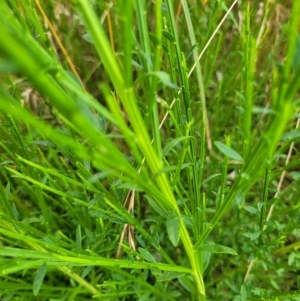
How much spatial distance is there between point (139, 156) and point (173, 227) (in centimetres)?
15

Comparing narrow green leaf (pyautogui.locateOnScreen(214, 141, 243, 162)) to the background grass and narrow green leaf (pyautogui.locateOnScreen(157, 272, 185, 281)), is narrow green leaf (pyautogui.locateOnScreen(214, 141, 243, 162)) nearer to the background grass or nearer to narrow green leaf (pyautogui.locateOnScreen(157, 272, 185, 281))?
the background grass

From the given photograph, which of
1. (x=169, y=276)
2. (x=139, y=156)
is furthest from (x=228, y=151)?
(x=169, y=276)

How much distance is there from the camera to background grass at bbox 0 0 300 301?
390mm

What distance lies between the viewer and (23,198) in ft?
4.59

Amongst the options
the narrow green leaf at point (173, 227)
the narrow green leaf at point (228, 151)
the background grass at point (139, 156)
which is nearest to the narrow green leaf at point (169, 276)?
the background grass at point (139, 156)

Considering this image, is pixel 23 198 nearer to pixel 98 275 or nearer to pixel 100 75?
pixel 98 275

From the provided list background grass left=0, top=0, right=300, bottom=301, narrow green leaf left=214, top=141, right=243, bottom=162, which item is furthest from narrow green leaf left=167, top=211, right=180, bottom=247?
narrow green leaf left=214, top=141, right=243, bottom=162

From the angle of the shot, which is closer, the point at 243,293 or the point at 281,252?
the point at 243,293

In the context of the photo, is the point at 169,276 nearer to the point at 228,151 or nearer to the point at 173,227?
the point at 173,227

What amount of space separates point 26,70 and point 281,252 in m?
0.99

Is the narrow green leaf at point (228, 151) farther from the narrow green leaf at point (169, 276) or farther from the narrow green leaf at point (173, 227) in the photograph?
the narrow green leaf at point (169, 276)

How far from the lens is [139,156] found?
1.51 ft

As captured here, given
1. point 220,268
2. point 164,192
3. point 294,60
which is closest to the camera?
point 294,60

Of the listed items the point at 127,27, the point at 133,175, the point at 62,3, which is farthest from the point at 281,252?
the point at 62,3
